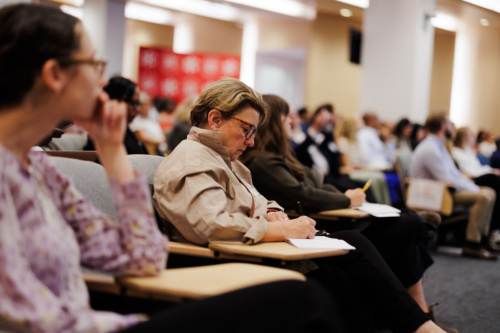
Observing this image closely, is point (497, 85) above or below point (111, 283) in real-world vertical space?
above

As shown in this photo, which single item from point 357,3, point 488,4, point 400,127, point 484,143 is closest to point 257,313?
point 400,127

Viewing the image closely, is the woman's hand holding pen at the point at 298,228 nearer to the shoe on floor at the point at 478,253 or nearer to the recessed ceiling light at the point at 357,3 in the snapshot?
the shoe on floor at the point at 478,253

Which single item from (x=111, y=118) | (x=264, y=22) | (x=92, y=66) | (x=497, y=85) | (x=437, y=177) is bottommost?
(x=437, y=177)

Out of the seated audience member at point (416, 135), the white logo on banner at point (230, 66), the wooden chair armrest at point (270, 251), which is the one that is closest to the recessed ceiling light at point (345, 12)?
the white logo on banner at point (230, 66)

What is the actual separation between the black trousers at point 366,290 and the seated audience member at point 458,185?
3.32 meters

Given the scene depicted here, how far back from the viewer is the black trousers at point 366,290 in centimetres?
226

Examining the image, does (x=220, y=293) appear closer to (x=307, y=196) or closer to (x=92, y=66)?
(x=92, y=66)

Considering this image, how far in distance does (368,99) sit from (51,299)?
349 inches

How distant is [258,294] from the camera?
4.11 ft

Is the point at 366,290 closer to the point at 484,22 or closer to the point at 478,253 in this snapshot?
the point at 478,253

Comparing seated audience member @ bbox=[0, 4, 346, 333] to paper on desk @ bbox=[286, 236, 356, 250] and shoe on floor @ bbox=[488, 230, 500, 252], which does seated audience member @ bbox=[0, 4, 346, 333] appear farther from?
shoe on floor @ bbox=[488, 230, 500, 252]

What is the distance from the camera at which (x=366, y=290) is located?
232 centimetres

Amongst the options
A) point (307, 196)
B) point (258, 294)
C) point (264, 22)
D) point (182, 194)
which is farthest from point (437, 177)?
point (264, 22)

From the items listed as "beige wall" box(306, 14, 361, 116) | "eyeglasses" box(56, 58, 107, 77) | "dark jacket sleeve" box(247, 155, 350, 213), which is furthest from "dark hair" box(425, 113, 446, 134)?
"beige wall" box(306, 14, 361, 116)
